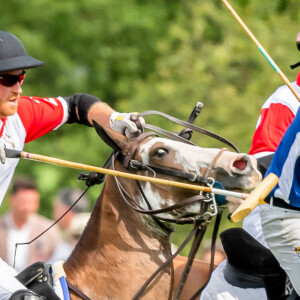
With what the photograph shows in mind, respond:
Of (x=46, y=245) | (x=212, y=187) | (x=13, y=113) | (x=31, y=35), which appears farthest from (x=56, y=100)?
(x=31, y=35)

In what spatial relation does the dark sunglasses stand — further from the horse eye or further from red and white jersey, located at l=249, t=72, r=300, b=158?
red and white jersey, located at l=249, t=72, r=300, b=158

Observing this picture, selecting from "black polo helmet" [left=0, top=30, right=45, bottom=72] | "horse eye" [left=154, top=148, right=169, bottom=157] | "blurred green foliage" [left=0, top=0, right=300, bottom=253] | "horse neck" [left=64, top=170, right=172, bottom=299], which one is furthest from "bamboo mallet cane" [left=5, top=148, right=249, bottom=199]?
"blurred green foliage" [left=0, top=0, right=300, bottom=253]

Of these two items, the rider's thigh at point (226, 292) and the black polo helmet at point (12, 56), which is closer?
the black polo helmet at point (12, 56)

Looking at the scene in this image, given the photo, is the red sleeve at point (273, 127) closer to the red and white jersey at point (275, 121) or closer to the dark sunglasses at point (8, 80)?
the red and white jersey at point (275, 121)

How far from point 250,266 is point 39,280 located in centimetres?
127

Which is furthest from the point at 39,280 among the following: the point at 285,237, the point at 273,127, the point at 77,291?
→ the point at 273,127

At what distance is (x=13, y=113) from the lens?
550cm

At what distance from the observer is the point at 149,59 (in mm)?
15203

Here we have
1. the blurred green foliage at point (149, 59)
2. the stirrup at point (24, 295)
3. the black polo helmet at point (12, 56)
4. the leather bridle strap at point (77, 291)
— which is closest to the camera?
the stirrup at point (24, 295)

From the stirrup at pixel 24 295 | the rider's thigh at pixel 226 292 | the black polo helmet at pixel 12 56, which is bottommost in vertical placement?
the rider's thigh at pixel 226 292

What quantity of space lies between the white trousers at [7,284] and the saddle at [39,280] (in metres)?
0.22

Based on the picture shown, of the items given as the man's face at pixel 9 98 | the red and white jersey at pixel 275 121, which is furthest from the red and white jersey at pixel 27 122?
the red and white jersey at pixel 275 121

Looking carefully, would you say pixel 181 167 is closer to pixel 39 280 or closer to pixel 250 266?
pixel 250 266

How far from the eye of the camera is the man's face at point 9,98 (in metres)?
5.44
